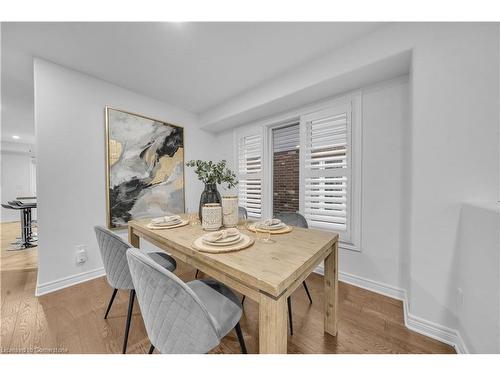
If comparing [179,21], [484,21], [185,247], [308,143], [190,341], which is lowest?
[190,341]

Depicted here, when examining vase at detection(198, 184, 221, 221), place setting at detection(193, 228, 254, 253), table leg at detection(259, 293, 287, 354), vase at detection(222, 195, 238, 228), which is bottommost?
table leg at detection(259, 293, 287, 354)

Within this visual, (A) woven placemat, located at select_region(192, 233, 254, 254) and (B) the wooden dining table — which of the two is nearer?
(B) the wooden dining table

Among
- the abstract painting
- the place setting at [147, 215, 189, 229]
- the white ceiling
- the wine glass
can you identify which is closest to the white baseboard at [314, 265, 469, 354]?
the wine glass

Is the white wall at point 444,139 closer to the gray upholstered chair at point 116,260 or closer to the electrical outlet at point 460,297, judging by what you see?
the electrical outlet at point 460,297

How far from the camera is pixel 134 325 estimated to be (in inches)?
58.0

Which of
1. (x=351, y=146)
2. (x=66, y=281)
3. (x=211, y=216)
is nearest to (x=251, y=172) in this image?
(x=351, y=146)

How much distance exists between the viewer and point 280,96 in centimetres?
219

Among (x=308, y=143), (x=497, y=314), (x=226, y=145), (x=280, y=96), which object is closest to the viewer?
(x=497, y=314)

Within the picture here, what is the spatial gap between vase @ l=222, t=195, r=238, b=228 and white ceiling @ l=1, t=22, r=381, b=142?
1.43 m

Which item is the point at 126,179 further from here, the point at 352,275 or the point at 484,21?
the point at 484,21

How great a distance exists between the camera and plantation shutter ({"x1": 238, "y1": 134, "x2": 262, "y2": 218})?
3.00m

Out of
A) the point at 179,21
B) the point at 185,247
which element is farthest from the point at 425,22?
the point at 185,247

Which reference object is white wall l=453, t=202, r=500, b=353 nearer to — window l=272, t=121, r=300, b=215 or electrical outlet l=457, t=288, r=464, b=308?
electrical outlet l=457, t=288, r=464, b=308
